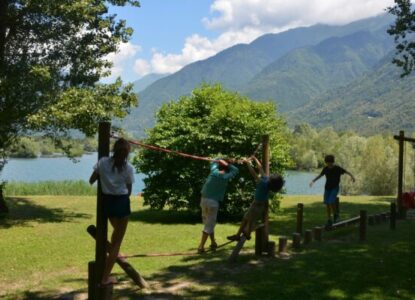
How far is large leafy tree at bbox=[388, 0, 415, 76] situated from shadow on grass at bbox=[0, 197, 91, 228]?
16.0 metres

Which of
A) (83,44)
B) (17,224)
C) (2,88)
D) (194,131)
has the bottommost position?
(17,224)

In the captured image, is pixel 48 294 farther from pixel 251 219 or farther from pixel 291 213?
pixel 291 213

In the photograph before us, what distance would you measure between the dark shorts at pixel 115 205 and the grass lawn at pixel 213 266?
1.39 meters

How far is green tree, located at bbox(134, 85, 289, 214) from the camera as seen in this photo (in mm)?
18062

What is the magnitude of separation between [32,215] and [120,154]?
14424 mm

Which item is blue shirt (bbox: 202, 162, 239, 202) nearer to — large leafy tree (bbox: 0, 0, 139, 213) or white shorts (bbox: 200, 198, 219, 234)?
white shorts (bbox: 200, 198, 219, 234)

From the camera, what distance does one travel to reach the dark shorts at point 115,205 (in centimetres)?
721

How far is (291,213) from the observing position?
2105 cm

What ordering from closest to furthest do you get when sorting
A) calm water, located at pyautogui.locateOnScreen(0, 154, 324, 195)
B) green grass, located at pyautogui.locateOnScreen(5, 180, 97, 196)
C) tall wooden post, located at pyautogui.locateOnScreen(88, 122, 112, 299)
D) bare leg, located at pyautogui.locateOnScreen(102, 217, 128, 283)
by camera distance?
tall wooden post, located at pyautogui.locateOnScreen(88, 122, 112, 299), bare leg, located at pyautogui.locateOnScreen(102, 217, 128, 283), green grass, located at pyautogui.locateOnScreen(5, 180, 97, 196), calm water, located at pyautogui.locateOnScreen(0, 154, 324, 195)

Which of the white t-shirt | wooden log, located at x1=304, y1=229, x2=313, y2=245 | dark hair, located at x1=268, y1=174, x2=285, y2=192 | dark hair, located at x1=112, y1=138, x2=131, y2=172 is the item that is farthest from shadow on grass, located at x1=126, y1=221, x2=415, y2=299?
dark hair, located at x1=112, y1=138, x2=131, y2=172

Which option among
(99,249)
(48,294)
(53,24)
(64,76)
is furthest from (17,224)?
(99,249)

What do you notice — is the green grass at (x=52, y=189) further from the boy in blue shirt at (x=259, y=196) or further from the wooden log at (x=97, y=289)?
the wooden log at (x=97, y=289)

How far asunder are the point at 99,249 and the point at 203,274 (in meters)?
2.57

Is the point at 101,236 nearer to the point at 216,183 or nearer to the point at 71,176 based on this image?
the point at 216,183
